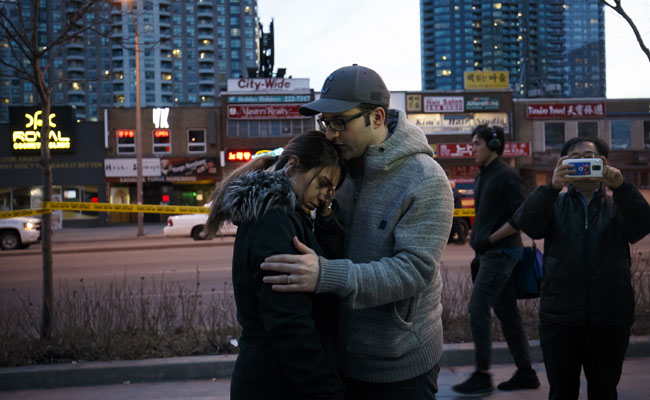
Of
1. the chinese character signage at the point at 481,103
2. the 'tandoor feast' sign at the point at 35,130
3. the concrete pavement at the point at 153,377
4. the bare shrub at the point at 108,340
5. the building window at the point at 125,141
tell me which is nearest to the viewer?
the concrete pavement at the point at 153,377

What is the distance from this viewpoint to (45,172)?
19.6 ft

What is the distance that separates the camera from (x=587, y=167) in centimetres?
295

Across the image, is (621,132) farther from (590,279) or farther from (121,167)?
(590,279)

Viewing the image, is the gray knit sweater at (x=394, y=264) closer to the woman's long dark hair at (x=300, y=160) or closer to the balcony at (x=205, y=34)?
the woman's long dark hair at (x=300, y=160)

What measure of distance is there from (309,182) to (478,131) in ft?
9.86

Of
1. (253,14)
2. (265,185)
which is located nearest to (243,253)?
(265,185)

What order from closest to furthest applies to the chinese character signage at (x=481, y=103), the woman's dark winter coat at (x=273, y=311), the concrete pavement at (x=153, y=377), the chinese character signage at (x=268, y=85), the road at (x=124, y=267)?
1. the woman's dark winter coat at (x=273, y=311)
2. the concrete pavement at (x=153, y=377)
3. the road at (x=124, y=267)
4. the chinese character signage at (x=268, y=85)
5. the chinese character signage at (x=481, y=103)

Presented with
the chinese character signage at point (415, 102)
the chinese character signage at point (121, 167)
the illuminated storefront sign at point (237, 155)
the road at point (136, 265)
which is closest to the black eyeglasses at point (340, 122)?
the road at point (136, 265)

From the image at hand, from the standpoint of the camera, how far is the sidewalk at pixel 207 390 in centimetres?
438

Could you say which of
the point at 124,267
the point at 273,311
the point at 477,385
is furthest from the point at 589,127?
the point at 273,311

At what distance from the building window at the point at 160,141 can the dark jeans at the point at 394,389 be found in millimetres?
36229

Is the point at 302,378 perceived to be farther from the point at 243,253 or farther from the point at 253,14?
the point at 253,14

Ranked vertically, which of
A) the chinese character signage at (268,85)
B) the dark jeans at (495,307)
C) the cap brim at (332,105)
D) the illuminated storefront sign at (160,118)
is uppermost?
the chinese character signage at (268,85)

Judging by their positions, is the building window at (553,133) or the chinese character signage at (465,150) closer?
the chinese character signage at (465,150)
